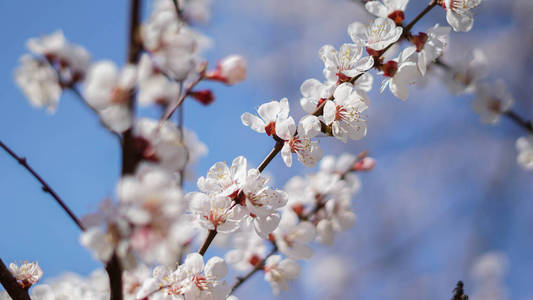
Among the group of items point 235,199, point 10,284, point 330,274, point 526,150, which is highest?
point 330,274

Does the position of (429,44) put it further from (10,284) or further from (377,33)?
(10,284)

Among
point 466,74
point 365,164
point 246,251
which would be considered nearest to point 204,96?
point 246,251

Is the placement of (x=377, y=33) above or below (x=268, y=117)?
above

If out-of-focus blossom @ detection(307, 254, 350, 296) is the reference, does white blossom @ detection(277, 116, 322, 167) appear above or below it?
below

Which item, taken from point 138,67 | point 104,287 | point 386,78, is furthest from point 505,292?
point 138,67

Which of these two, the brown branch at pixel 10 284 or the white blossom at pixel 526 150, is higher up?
the white blossom at pixel 526 150

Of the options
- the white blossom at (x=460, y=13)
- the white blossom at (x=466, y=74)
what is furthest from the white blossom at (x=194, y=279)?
the white blossom at (x=466, y=74)

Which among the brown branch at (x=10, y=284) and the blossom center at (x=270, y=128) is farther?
the blossom center at (x=270, y=128)

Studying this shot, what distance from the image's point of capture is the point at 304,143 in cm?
115

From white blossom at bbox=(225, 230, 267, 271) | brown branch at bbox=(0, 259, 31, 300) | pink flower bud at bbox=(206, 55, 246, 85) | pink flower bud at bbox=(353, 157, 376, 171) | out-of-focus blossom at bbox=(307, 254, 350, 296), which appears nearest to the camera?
brown branch at bbox=(0, 259, 31, 300)

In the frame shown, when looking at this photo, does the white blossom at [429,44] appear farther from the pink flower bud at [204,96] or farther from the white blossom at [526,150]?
the white blossom at [526,150]

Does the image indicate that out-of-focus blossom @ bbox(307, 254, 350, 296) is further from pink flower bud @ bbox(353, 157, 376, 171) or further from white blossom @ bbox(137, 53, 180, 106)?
white blossom @ bbox(137, 53, 180, 106)

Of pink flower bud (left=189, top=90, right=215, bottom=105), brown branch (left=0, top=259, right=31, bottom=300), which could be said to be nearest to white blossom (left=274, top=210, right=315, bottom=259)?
pink flower bud (left=189, top=90, right=215, bottom=105)

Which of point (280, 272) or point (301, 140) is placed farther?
point (280, 272)
